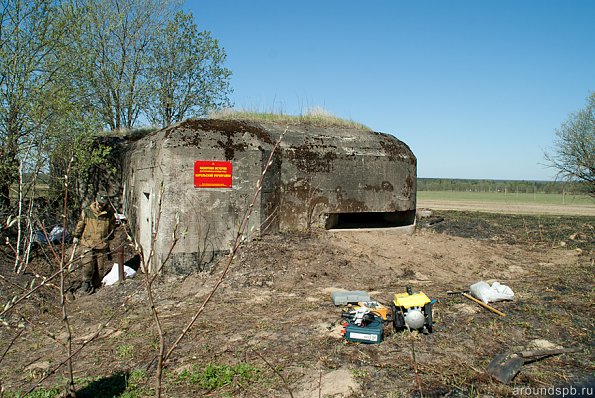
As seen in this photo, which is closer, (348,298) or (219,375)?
(219,375)

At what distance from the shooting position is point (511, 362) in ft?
12.7

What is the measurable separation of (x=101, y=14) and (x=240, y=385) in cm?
1618

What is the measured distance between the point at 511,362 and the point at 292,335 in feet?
7.03

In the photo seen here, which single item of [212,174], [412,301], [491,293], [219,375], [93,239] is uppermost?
[212,174]

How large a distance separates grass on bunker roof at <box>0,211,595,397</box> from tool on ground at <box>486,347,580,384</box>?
0.07 m

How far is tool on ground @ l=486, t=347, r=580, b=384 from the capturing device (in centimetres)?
372

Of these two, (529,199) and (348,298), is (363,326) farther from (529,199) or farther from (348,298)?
(529,199)

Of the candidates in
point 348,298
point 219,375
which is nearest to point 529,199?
point 348,298

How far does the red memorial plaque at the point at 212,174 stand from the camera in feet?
23.4

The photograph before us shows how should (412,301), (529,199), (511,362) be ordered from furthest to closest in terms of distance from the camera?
(529,199)
(412,301)
(511,362)

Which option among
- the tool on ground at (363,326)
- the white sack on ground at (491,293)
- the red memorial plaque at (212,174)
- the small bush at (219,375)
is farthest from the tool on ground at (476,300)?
the red memorial plaque at (212,174)

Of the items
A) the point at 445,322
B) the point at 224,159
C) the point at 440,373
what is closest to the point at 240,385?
the point at 440,373

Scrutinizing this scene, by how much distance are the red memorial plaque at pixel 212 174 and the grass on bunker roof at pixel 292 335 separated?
4.03ft

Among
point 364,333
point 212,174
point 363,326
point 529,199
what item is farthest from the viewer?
point 529,199
